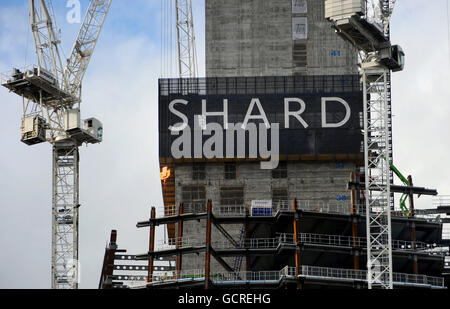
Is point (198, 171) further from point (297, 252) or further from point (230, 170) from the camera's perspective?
point (297, 252)

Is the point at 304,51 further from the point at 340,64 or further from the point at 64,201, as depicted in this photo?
the point at 64,201

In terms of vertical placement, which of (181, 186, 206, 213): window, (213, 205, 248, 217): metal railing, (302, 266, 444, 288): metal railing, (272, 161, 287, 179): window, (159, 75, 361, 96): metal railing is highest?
(159, 75, 361, 96): metal railing

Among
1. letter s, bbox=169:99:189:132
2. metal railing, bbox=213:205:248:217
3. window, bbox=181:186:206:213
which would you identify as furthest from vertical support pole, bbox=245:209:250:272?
letter s, bbox=169:99:189:132

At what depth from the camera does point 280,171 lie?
17162 cm

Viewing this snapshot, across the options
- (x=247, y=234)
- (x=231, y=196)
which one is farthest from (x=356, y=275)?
(x=231, y=196)

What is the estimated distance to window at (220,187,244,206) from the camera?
557 feet

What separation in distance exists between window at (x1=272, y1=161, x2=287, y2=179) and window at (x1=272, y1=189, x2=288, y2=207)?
91.8 inches

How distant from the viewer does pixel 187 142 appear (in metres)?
172

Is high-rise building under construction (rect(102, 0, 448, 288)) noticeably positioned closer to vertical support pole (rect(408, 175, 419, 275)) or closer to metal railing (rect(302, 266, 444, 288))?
vertical support pole (rect(408, 175, 419, 275))

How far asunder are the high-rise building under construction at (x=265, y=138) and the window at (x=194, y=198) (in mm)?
153

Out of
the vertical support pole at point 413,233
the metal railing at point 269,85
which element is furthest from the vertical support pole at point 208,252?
the metal railing at point 269,85

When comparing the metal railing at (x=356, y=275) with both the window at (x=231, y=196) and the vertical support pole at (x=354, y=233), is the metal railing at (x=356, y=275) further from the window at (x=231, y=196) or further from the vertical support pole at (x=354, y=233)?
the window at (x=231, y=196)

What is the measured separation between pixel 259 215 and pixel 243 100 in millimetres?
25881
